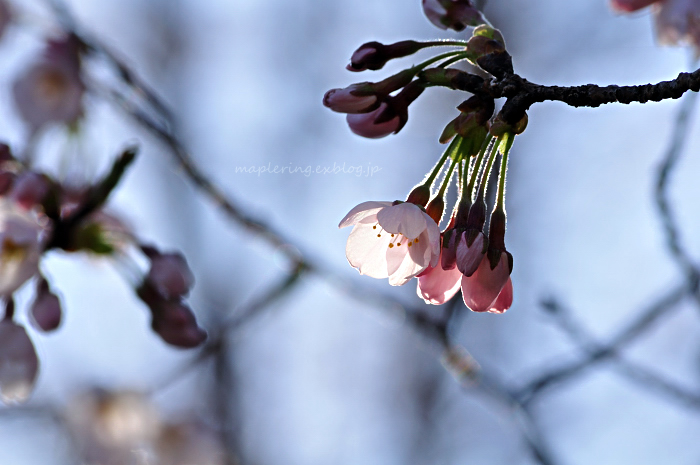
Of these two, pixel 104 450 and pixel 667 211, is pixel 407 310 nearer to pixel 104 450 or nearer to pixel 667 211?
pixel 667 211

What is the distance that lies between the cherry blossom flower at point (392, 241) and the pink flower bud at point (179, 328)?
54cm

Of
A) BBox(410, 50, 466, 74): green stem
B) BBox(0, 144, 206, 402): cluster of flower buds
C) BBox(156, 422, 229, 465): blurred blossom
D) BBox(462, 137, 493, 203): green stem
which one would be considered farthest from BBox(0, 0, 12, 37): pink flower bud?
BBox(462, 137, 493, 203): green stem

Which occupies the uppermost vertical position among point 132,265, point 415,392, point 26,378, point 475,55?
point 475,55

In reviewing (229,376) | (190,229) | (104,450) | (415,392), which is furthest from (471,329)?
(104,450)

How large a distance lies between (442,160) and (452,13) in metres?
0.37

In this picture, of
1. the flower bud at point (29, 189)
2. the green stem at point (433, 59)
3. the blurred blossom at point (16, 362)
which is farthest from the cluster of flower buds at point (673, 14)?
the blurred blossom at point (16, 362)

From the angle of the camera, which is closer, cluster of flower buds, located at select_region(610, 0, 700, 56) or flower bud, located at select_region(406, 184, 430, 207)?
flower bud, located at select_region(406, 184, 430, 207)

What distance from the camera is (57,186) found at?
1856 millimetres

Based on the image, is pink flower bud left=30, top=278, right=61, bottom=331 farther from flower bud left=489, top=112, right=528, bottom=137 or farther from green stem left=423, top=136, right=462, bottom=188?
flower bud left=489, top=112, right=528, bottom=137

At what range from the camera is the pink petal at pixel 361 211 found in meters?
1.26

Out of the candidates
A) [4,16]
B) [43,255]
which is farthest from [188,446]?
[4,16]

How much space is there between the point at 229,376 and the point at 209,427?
133 inches

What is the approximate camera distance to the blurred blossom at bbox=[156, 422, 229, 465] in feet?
9.13

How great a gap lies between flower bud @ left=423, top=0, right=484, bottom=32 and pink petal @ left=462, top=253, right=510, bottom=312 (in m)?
0.54
